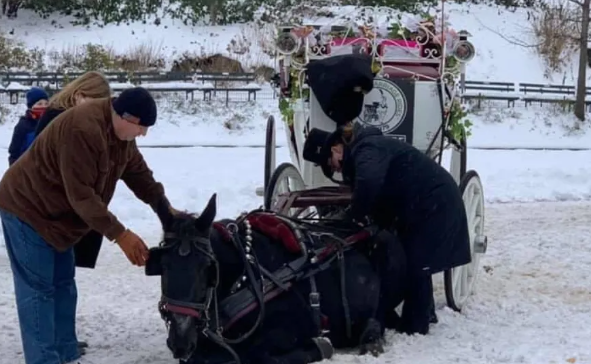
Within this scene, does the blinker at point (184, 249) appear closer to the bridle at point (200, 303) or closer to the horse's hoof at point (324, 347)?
the bridle at point (200, 303)

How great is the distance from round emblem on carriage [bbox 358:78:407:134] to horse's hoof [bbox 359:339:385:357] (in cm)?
242

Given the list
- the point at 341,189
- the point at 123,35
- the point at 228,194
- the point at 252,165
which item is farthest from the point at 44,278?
the point at 123,35

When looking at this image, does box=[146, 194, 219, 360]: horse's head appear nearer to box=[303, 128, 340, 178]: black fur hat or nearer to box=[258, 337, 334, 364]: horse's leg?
box=[258, 337, 334, 364]: horse's leg

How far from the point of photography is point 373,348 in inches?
191

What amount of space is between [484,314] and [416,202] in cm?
102

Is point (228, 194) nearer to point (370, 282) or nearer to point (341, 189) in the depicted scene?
point (341, 189)

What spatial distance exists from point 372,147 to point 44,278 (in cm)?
189

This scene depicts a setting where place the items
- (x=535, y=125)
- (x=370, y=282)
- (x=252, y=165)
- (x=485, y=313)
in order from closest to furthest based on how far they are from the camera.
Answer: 1. (x=370, y=282)
2. (x=485, y=313)
3. (x=252, y=165)
4. (x=535, y=125)

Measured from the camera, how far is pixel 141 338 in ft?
17.8

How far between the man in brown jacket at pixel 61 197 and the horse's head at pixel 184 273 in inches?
6.1

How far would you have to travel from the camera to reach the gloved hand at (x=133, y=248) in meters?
4.26

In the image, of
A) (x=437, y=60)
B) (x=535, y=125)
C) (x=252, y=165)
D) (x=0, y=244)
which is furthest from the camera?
(x=535, y=125)

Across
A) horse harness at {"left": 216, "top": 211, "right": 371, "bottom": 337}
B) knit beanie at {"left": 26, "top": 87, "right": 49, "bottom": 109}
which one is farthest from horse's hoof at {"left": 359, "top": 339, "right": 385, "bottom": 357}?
knit beanie at {"left": 26, "top": 87, "right": 49, "bottom": 109}

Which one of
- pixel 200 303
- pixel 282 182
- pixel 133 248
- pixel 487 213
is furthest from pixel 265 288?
pixel 487 213
